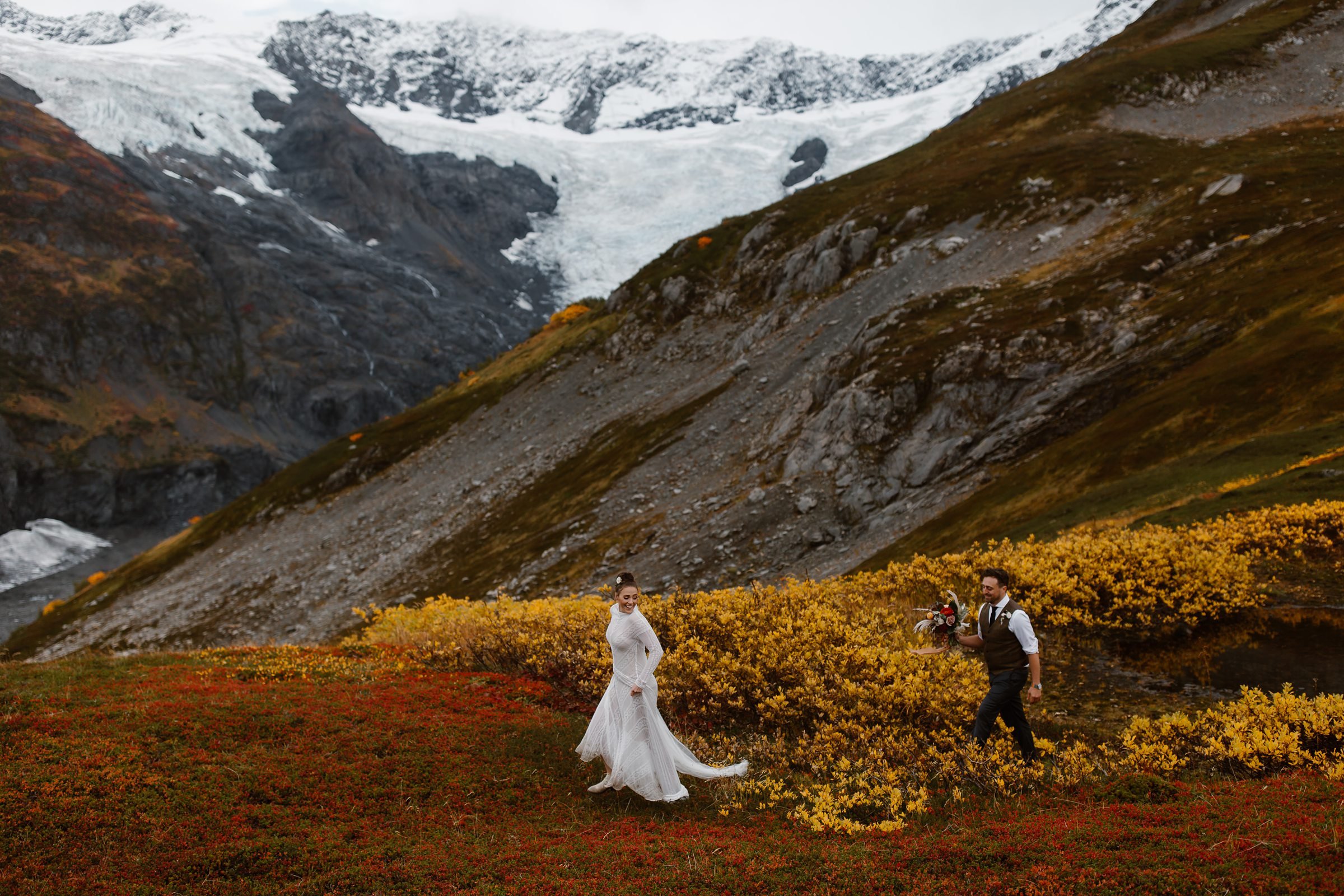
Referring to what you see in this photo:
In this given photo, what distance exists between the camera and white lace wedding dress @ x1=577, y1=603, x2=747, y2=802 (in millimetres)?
12547

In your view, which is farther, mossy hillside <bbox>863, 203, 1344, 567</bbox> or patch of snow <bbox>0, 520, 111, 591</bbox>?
patch of snow <bbox>0, 520, 111, 591</bbox>

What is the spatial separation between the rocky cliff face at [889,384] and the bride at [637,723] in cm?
1728

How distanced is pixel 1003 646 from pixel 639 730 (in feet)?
18.8

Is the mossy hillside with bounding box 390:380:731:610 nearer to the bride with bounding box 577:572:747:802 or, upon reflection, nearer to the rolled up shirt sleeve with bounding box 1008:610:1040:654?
the bride with bounding box 577:572:747:802

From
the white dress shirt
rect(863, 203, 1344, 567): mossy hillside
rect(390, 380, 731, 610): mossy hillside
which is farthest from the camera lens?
rect(390, 380, 731, 610): mossy hillside

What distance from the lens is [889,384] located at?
143 ft

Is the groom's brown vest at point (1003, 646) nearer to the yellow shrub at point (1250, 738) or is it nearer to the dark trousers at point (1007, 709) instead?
the dark trousers at point (1007, 709)

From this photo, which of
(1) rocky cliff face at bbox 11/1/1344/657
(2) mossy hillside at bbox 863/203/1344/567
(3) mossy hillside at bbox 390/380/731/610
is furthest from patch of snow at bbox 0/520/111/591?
(2) mossy hillside at bbox 863/203/1344/567

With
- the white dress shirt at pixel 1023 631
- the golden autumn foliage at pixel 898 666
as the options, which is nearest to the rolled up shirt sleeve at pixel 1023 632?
the white dress shirt at pixel 1023 631

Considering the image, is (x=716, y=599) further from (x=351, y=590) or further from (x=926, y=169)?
(x=926, y=169)

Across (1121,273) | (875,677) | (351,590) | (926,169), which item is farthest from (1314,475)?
(926,169)

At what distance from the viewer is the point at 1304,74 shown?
80.0 m

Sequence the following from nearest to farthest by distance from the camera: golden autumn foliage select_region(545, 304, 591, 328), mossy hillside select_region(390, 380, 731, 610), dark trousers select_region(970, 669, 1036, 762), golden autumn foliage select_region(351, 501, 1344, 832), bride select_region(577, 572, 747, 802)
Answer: golden autumn foliage select_region(351, 501, 1344, 832) → dark trousers select_region(970, 669, 1036, 762) → bride select_region(577, 572, 747, 802) → mossy hillside select_region(390, 380, 731, 610) → golden autumn foliage select_region(545, 304, 591, 328)

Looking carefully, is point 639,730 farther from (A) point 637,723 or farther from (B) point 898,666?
(B) point 898,666
